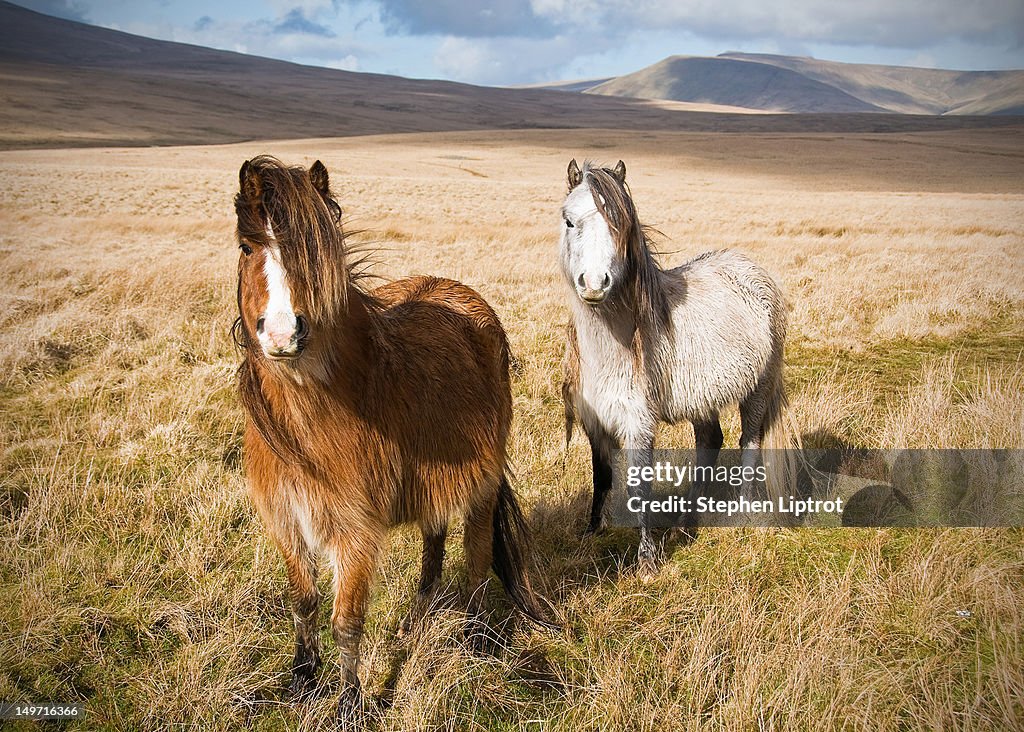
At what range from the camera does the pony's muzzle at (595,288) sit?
11.5ft

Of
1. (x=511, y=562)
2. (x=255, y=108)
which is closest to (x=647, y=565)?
(x=511, y=562)

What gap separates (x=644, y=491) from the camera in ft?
13.6

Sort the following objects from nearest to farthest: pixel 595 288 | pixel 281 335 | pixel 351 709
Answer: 1. pixel 281 335
2. pixel 351 709
3. pixel 595 288

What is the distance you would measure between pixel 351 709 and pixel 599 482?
2.37 meters

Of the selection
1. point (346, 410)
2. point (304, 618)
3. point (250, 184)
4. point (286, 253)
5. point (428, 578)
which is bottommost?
point (428, 578)

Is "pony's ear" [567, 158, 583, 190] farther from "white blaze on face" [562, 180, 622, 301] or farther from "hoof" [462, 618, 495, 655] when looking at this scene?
"hoof" [462, 618, 495, 655]

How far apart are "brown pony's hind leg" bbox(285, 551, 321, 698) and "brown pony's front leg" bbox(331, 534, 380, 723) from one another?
285mm

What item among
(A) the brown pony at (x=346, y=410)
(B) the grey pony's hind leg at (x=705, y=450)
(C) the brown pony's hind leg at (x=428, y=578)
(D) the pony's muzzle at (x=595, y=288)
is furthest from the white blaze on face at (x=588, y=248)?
(B) the grey pony's hind leg at (x=705, y=450)

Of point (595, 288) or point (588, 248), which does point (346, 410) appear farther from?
point (588, 248)

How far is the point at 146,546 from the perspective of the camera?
3.96m

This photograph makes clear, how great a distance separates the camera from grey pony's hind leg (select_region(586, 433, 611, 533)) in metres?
4.57

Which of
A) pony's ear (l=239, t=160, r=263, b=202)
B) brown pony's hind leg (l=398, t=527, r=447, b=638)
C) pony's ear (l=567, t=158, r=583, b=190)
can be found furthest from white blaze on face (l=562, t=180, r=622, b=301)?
pony's ear (l=239, t=160, r=263, b=202)

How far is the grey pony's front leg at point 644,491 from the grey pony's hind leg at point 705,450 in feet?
2.68

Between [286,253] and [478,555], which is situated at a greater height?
[286,253]
